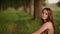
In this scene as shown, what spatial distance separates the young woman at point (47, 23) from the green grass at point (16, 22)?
0.34ft

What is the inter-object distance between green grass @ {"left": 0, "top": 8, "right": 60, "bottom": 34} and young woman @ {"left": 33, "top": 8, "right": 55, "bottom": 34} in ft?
0.34

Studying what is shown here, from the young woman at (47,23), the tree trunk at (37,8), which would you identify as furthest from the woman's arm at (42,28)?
the tree trunk at (37,8)

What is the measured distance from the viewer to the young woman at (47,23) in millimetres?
2760

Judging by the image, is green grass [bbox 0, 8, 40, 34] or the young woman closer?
the young woman

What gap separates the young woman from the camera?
276cm

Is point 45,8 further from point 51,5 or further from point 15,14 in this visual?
point 15,14

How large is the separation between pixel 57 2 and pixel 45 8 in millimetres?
198

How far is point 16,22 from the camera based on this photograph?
2.92 m

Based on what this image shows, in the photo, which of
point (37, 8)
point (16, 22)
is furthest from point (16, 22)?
point (37, 8)

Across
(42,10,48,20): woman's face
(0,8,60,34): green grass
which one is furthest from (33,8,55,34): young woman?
(0,8,60,34): green grass

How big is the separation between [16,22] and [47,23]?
1.49 ft

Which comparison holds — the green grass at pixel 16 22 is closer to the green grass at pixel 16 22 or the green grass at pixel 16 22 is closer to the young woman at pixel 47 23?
the green grass at pixel 16 22

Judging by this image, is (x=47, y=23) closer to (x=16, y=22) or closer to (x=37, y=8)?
(x=37, y=8)

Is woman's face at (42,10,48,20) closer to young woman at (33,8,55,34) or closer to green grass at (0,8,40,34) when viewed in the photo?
young woman at (33,8,55,34)
